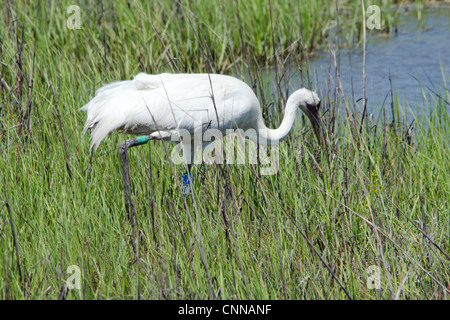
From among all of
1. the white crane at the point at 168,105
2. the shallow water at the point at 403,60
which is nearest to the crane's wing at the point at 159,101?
the white crane at the point at 168,105

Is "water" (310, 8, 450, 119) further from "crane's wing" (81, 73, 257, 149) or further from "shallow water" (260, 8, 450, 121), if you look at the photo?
"crane's wing" (81, 73, 257, 149)

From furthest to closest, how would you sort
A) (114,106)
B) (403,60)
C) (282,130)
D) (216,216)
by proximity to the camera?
1. (403,60)
2. (282,130)
3. (114,106)
4. (216,216)

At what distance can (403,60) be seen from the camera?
21.0 ft

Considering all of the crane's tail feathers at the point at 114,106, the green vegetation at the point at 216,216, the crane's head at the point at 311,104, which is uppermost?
the crane's tail feathers at the point at 114,106

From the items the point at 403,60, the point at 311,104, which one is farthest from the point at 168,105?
the point at 403,60

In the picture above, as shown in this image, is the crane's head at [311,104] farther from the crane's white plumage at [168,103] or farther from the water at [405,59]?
the water at [405,59]

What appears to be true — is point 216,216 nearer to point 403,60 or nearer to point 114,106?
point 114,106

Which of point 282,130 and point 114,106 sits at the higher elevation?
point 114,106

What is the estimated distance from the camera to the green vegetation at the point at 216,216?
8.30 feet

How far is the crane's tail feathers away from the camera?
363 cm

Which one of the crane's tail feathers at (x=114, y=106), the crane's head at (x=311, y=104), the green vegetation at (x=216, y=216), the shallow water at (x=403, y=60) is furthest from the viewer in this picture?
the shallow water at (x=403, y=60)

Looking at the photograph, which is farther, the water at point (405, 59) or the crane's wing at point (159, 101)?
the water at point (405, 59)

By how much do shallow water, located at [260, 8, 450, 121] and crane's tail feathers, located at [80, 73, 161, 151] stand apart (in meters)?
1.96

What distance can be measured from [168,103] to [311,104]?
882mm
